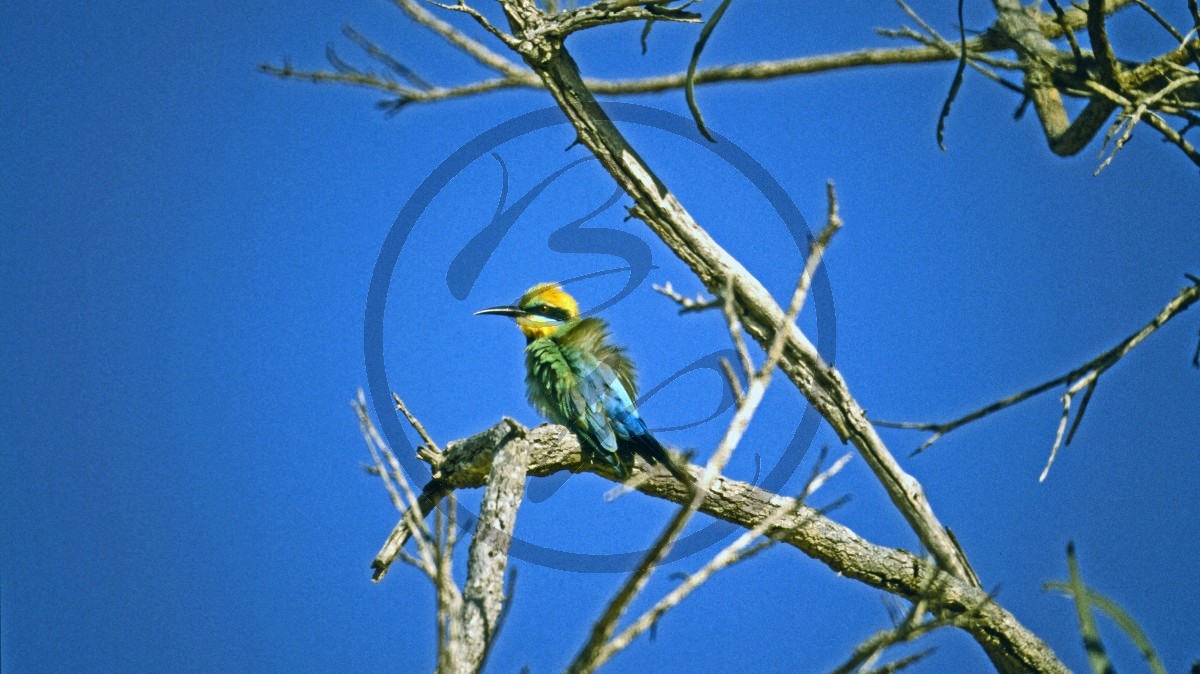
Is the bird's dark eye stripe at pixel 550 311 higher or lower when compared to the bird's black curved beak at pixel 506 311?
lower

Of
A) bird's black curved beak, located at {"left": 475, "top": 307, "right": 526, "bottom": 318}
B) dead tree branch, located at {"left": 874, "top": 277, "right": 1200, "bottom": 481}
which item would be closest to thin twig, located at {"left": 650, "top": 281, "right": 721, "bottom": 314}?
dead tree branch, located at {"left": 874, "top": 277, "right": 1200, "bottom": 481}

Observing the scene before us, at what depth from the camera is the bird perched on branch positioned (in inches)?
147

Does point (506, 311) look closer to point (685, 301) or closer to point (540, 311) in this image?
point (540, 311)

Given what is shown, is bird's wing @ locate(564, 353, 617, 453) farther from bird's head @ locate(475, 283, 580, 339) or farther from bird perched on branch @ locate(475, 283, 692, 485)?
bird's head @ locate(475, 283, 580, 339)

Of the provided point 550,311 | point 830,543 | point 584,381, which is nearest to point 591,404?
point 584,381

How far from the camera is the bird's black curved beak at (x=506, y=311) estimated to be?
5051mm

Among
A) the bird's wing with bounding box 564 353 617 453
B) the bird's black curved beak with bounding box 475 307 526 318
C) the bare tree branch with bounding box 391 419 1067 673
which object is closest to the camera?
the bare tree branch with bounding box 391 419 1067 673

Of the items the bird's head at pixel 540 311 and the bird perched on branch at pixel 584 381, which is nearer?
the bird perched on branch at pixel 584 381

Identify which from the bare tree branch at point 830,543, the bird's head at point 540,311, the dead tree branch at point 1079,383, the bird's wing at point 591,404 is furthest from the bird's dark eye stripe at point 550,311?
the dead tree branch at point 1079,383

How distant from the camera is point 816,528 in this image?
3.39 m

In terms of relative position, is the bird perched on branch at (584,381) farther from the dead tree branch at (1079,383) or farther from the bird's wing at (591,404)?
the dead tree branch at (1079,383)

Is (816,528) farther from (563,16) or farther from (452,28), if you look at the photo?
A: (452,28)

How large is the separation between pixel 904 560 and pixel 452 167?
4026 millimetres

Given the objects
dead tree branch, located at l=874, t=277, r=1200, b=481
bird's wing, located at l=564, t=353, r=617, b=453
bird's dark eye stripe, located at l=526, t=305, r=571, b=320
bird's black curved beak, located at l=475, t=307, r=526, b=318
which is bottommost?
dead tree branch, located at l=874, t=277, r=1200, b=481
